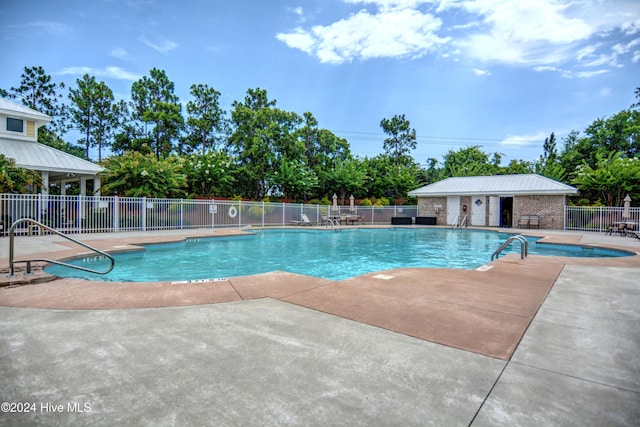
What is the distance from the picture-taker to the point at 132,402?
179 centimetres

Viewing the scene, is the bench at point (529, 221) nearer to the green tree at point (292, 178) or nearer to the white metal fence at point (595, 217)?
the white metal fence at point (595, 217)

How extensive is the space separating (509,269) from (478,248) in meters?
6.40

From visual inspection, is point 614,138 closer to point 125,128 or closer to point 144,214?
point 144,214

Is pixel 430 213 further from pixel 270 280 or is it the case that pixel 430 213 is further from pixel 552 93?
pixel 270 280

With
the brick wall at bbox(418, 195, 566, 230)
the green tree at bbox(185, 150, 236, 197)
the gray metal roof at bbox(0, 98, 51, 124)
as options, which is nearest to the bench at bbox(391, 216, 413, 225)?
the brick wall at bbox(418, 195, 566, 230)

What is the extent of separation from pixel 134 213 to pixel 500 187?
21955 mm

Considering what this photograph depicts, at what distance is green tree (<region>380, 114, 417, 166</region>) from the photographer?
3888cm

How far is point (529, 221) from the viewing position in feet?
65.4

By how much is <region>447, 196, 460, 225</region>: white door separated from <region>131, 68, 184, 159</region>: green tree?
24.3 metres

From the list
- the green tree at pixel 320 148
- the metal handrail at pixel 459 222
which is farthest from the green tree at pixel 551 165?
the green tree at pixel 320 148

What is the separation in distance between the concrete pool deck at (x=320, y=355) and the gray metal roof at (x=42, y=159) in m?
13.5

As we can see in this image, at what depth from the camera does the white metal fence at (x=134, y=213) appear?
12.1 m

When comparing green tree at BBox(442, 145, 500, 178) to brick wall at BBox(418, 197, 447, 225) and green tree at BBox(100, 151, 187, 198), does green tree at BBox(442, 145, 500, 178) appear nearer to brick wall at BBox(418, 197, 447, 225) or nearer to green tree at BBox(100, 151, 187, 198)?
brick wall at BBox(418, 197, 447, 225)

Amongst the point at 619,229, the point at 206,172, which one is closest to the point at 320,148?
the point at 206,172
